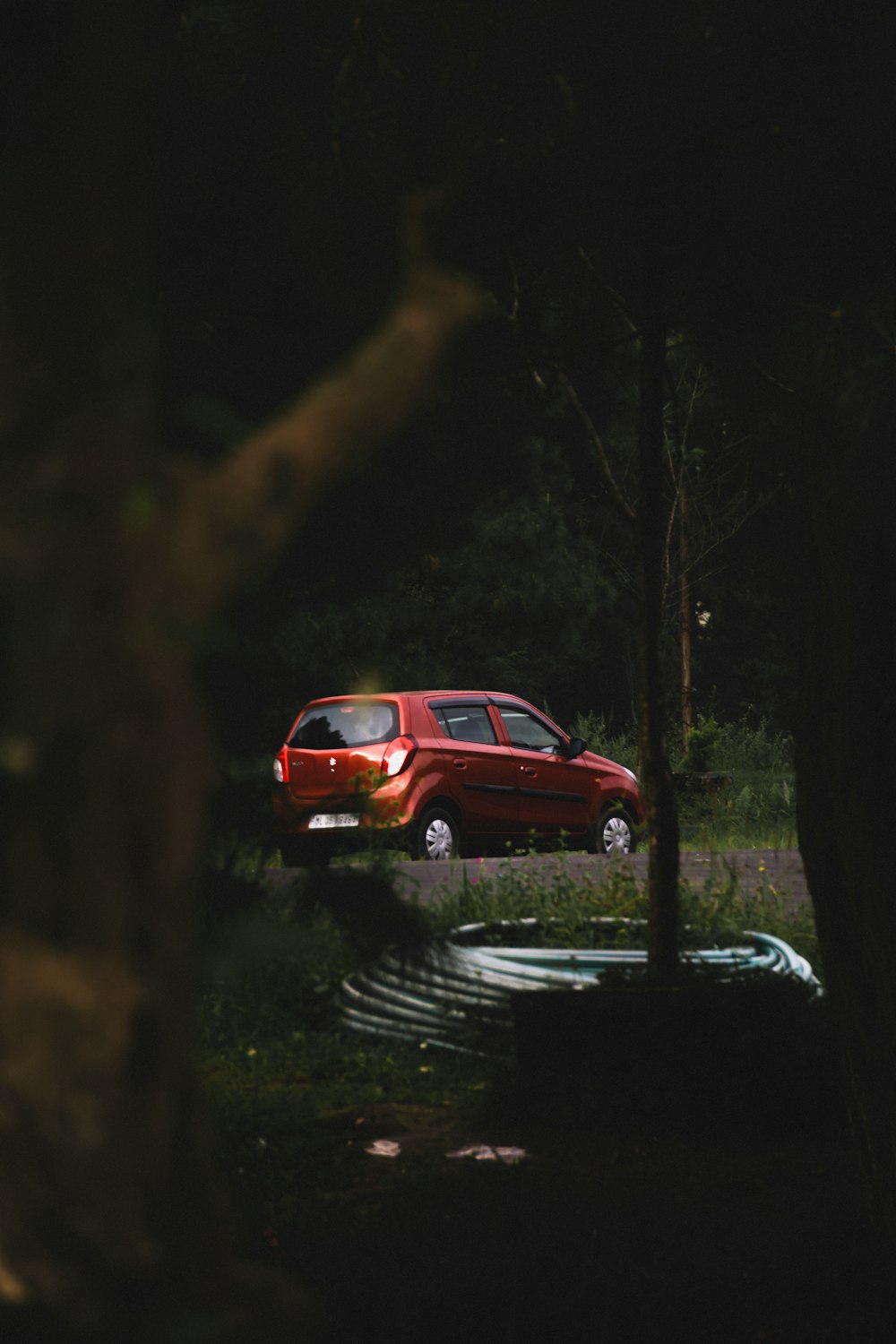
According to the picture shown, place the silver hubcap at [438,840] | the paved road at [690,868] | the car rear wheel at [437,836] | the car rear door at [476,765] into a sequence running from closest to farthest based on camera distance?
the paved road at [690,868] → the car rear wheel at [437,836] → the silver hubcap at [438,840] → the car rear door at [476,765]

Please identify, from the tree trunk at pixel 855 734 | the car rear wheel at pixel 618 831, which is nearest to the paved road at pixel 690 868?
the car rear wheel at pixel 618 831

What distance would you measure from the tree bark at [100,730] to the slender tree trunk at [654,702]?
466 centimetres

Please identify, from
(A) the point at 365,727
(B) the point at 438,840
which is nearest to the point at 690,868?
(B) the point at 438,840

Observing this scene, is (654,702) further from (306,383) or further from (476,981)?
(306,383)

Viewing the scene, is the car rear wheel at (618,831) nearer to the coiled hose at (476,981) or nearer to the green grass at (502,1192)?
the coiled hose at (476,981)

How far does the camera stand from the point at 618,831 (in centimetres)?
1609

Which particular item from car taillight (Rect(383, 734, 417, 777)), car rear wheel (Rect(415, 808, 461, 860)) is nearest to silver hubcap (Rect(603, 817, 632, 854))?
car rear wheel (Rect(415, 808, 461, 860))

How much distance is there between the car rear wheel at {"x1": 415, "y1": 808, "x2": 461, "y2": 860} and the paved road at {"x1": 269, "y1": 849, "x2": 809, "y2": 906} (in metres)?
1.19

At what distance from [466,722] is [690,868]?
11.2 feet

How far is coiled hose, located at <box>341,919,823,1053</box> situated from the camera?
6.08 m

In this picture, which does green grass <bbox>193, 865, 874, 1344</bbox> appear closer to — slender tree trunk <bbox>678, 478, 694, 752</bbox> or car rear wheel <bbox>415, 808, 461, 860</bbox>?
car rear wheel <bbox>415, 808, 461, 860</bbox>

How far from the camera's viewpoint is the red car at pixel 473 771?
13.4 m

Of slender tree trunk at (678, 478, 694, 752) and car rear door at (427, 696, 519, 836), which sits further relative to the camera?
slender tree trunk at (678, 478, 694, 752)

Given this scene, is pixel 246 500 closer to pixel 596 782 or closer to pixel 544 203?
pixel 544 203
